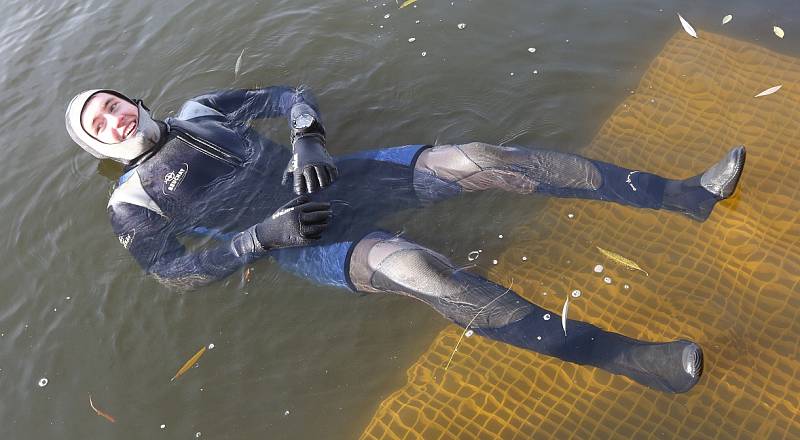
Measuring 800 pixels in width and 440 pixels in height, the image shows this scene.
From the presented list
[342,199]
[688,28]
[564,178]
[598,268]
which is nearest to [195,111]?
[342,199]

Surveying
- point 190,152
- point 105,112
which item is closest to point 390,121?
point 190,152

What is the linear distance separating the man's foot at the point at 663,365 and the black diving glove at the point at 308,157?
209cm

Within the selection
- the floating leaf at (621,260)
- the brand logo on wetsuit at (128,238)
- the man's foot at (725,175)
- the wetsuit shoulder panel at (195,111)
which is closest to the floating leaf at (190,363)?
the brand logo on wetsuit at (128,238)

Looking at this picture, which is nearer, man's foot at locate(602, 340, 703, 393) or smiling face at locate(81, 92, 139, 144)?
man's foot at locate(602, 340, 703, 393)

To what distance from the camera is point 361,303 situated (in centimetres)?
407

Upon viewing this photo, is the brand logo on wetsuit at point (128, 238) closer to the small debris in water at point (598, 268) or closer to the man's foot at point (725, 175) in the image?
the small debris in water at point (598, 268)

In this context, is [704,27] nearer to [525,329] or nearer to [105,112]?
[525,329]

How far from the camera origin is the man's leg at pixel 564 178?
3.62 meters

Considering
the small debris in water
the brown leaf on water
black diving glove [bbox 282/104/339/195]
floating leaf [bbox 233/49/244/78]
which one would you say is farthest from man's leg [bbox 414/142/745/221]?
floating leaf [bbox 233/49/244/78]

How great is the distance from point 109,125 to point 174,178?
1.77ft

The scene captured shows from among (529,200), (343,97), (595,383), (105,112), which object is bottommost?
(595,383)

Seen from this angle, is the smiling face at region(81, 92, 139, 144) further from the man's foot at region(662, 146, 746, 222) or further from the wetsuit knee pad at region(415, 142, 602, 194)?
the man's foot at region(662, 146, 746, 222)

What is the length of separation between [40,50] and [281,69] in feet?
11.6

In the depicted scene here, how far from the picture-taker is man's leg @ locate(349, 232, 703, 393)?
3.01 m
